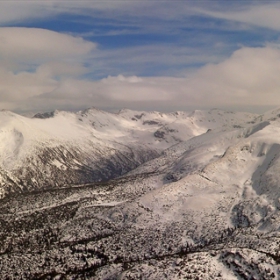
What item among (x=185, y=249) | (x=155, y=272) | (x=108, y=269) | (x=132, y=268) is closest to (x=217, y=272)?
(x=155, y=272)

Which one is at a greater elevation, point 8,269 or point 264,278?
point 264,278

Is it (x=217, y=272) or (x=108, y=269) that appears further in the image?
(x=108, y=269)

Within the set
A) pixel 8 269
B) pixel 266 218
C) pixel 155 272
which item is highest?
pixel 155 272

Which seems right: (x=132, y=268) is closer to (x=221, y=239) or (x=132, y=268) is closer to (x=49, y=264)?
(x=49, y=264)

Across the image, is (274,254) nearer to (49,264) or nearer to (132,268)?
(132,268)

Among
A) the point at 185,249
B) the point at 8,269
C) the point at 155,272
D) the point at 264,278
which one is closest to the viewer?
the point at 264,278

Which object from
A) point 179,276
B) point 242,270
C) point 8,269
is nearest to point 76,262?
point 8,269

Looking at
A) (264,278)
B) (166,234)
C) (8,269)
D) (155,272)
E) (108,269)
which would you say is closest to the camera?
(264,278)

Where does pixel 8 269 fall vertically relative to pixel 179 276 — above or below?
below

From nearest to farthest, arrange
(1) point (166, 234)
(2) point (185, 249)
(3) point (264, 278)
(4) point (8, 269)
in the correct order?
(3) point (264, 278) < (4) point (8, 269) < (2) point (185, 249) < (1) point (166, 234)
